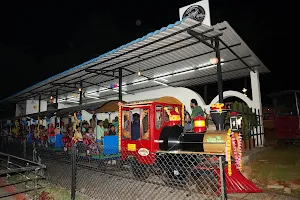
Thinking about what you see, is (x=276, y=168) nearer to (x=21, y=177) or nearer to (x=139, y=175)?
(x=139, y=175)

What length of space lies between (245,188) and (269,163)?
384cm

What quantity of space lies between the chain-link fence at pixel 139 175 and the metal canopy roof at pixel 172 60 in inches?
175

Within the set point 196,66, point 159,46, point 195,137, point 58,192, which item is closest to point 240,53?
point 196,66

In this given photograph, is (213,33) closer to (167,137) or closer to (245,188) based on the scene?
(167,137)

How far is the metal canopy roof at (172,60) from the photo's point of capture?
800cm

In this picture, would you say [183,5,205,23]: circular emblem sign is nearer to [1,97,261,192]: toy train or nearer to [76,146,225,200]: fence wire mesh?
[1,97,261,192]: toy train

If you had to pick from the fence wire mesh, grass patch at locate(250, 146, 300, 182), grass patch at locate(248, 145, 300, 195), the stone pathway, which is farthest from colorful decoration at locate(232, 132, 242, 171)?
grass patch at locate(250, 146, 300, 182)

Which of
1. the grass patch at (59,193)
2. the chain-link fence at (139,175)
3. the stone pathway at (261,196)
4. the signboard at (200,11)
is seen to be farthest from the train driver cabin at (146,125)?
the signboard at (200,11)

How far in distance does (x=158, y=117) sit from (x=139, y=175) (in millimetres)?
2429

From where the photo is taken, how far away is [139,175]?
4.79 metres

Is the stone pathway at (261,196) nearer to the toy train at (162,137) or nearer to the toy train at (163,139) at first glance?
the toy train at (163,139)

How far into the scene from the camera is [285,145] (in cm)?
1271

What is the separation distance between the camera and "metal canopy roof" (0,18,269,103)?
800cm

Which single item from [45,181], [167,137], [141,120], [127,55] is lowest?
[45,181]
